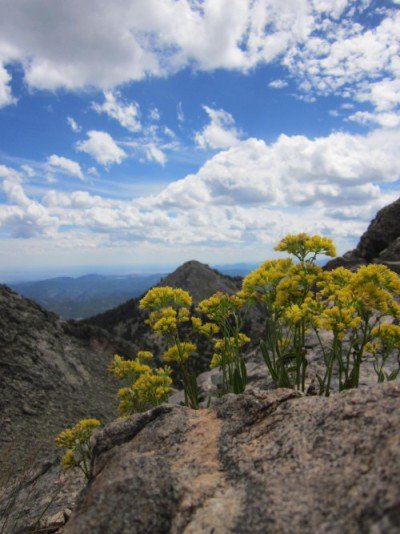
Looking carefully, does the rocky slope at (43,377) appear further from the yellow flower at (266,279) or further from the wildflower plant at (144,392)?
the yellow flower at (266,279)

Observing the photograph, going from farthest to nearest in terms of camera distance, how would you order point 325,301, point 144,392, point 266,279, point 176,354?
point 144,392, point 176,354, point 266,279, point 325,301

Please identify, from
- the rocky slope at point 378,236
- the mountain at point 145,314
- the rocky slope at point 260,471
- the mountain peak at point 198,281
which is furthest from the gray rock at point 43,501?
the mountain peak at point 198,281

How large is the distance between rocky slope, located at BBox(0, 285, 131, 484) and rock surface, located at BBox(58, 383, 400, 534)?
1017cm

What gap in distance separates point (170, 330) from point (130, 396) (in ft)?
5.75

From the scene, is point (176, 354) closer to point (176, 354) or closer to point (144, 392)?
point (176, 354)

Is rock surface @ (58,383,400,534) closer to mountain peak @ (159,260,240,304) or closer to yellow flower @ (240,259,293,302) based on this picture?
yellow flower @ (240,259,293,302)

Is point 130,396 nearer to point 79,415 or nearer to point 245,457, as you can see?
point 245,457

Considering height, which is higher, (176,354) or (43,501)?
(176,354)

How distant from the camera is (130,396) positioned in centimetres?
801

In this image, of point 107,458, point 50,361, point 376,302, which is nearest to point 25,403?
point 50,361

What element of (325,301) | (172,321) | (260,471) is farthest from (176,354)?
(260,471)

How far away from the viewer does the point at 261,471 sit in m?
3.04

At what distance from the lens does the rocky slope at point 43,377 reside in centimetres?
1549

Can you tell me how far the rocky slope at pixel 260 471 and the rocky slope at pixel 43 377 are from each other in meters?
10.2
